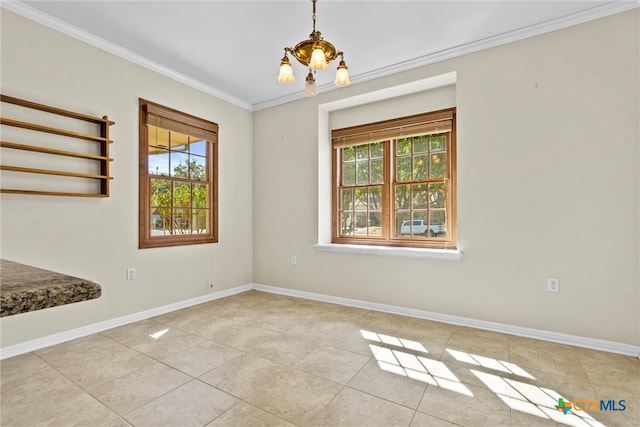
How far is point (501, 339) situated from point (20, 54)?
15.7 feet

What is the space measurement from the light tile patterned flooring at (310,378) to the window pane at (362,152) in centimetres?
A: 219

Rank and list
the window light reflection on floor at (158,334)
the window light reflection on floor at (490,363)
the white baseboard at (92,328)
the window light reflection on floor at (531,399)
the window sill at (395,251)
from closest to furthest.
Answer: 1. the window light reflection on floor at (531,399)
2. the window light reflection on floor at (490,363)
3. the white baseboard at (92,328)
4. the window light reflection on floor at (158,334)
5. the window sill at (395,251)

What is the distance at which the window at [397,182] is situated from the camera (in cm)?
367

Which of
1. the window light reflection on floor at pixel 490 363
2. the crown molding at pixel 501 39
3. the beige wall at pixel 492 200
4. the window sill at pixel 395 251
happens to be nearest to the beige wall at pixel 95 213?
the beige wall at pixel 492 200

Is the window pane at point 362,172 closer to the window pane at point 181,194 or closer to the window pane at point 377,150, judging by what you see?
the window pane at point 377,150

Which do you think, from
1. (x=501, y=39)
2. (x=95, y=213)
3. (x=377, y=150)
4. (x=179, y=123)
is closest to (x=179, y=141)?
(x=179, y=123)

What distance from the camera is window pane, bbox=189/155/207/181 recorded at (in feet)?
13.4

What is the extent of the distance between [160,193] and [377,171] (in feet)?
8.79

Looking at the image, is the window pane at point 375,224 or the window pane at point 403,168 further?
the window pane at point 375,224

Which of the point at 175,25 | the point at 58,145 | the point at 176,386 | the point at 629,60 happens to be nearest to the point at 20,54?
the point at 58,145

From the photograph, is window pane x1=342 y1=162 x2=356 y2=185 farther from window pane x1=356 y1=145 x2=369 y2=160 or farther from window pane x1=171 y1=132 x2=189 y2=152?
window pane x1=171 y1=132 x2=189 y2=152

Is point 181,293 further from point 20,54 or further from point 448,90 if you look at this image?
point 448,90

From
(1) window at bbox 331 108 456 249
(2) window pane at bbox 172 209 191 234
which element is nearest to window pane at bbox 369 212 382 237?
(1) window at bbox 331 108 456 249

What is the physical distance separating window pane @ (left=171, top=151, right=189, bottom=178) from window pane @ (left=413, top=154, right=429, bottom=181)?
9.35ft
